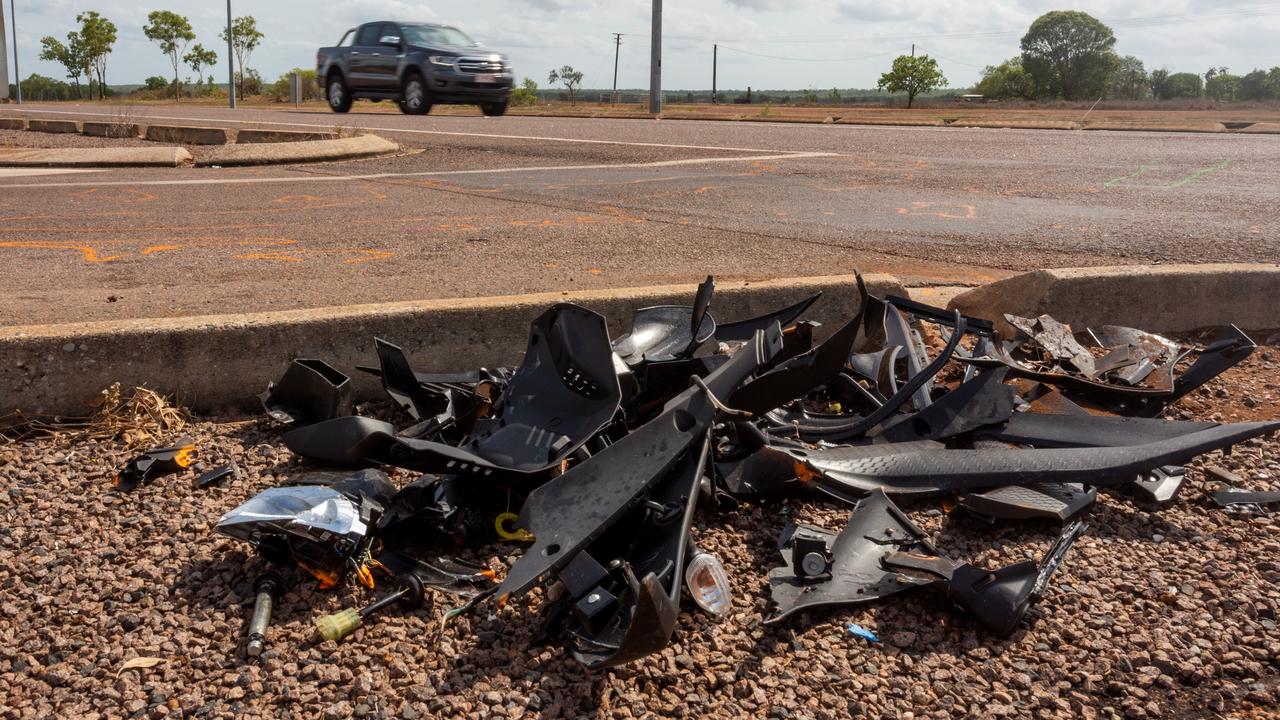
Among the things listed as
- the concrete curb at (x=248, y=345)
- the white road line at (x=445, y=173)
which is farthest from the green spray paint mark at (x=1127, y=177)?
the concrete curb at (x=248, y=345)

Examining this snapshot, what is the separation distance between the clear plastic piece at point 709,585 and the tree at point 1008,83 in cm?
8222

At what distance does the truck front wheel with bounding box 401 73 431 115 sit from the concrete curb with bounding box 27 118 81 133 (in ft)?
18.6

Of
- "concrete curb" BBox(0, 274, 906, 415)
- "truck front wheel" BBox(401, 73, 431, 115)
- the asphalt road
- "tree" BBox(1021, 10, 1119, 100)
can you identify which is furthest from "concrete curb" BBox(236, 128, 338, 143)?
"tree" BBox(1021, 10, 1119, 100)

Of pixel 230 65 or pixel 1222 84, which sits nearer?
pixel 230 65

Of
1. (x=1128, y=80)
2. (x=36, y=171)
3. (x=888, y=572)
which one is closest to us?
(x=888, y=572)

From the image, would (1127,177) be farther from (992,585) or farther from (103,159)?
(103,159)

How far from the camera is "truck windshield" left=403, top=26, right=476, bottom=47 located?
19000mm

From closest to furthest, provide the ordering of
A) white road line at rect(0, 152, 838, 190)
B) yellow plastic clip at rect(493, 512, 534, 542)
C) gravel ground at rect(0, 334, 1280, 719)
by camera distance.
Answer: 1. gravel ground at rect(0, 334, 1280, 719)
2. yellow plastic clip at rect(493, 512, 534, 542)
3. white road line at rect(0, 152, 838, 190)

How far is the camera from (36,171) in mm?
10891

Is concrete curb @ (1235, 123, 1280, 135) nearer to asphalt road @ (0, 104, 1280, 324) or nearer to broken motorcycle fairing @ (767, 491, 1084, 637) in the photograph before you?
asphalt road @ (0, 104, 1280, 324)

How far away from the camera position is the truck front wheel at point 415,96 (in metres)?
19.2

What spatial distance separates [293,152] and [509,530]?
32.9 ft

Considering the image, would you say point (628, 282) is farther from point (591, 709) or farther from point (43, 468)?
point (591, 709)

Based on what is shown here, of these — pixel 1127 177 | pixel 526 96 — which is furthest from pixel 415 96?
pixel 526 96
